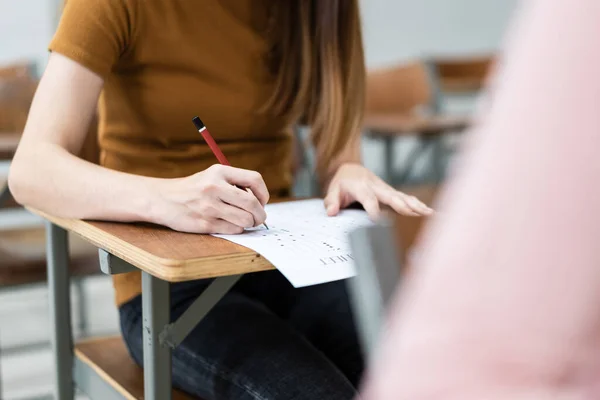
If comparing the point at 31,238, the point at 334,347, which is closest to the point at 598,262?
the point at 334,347

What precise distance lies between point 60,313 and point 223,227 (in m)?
0.52

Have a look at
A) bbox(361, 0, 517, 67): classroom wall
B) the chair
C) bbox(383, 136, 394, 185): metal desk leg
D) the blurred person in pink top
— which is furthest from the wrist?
bbox(361, 0, 517, 67): classroom wall

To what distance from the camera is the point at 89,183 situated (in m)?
0.92

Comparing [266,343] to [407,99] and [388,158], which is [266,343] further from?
[407,99]

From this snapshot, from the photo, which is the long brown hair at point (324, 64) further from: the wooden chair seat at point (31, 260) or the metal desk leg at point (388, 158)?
the metal desk leg at point (388, 158)

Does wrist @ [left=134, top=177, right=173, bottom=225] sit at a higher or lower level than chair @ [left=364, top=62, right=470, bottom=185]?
higher

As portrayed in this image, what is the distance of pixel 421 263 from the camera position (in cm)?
23

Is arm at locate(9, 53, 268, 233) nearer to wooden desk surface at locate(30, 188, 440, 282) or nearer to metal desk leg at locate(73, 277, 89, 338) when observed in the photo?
wooden desk surface at locate(30, 188, 440, 282)

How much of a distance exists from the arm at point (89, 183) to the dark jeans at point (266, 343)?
18 cm

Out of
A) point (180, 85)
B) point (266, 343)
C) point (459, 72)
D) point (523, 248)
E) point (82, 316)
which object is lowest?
point (82, 316)

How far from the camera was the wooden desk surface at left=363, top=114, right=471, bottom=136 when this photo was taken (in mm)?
3240

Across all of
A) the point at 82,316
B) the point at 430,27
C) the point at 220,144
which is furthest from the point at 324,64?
the point at 430,27

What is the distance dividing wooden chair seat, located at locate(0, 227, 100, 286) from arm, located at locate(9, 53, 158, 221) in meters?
0.79

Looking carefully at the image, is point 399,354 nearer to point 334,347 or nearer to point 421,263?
point 421,263
